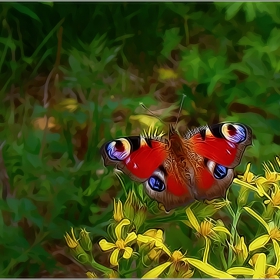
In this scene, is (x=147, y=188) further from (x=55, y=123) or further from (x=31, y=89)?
(x=31, y=89)

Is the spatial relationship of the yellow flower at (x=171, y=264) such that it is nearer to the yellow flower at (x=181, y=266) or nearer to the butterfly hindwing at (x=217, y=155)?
the yellow flower at (x=181, y=266)

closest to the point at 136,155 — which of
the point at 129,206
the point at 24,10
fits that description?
the point at 129,206

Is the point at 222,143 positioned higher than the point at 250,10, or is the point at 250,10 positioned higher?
the point at 250,10

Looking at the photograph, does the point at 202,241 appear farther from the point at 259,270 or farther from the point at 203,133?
the point at 203,133

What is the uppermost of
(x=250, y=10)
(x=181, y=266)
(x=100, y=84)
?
(x=250, y=10)

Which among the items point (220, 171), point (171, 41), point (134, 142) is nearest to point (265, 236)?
point (220, 171)

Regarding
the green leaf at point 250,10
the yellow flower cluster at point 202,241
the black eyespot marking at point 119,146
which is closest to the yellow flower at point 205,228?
the yellow flower cluster at point 202,241

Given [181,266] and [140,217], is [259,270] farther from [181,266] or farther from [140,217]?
[140,217]

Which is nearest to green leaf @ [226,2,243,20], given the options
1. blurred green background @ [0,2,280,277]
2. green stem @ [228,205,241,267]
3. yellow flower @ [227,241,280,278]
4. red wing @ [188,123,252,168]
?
blurred green background @ [0,2,280,277]
